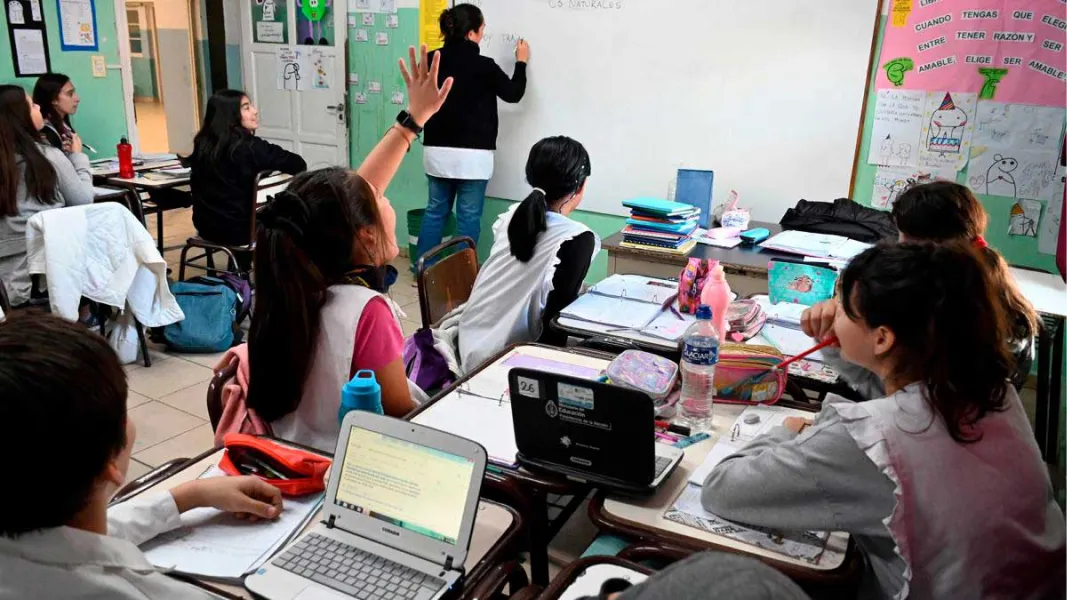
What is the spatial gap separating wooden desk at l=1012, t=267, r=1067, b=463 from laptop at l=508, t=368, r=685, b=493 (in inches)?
81.5

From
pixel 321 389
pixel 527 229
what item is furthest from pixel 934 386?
pixel 527 229

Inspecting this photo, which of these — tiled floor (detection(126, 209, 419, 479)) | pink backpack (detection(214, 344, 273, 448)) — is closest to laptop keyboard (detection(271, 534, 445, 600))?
pink backpack (detection(214, 344, 273, 448))

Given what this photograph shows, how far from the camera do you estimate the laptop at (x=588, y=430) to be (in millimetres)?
1379

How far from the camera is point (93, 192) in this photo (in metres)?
3.93

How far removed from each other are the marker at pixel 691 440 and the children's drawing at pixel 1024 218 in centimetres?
282

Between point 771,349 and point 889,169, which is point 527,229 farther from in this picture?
point 889,169

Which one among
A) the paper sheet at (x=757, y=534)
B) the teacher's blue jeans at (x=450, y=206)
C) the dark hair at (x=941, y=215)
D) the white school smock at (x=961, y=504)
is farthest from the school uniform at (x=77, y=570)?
the teacher's blue jeans at (x=450, y=206)

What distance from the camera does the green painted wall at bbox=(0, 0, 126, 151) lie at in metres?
5.21

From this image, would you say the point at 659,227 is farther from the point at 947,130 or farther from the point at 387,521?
the point at 387,521

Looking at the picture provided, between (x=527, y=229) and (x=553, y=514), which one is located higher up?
A: (x=527, y=229)

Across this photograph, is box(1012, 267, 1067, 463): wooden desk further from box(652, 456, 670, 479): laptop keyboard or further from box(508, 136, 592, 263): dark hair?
box(652, 456, 670, 479): laptop keyboard

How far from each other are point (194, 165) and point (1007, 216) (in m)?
4.02

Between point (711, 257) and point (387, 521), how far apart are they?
230 centimetres

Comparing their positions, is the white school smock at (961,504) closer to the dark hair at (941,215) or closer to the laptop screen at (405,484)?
the laptop screen at (405,484)
